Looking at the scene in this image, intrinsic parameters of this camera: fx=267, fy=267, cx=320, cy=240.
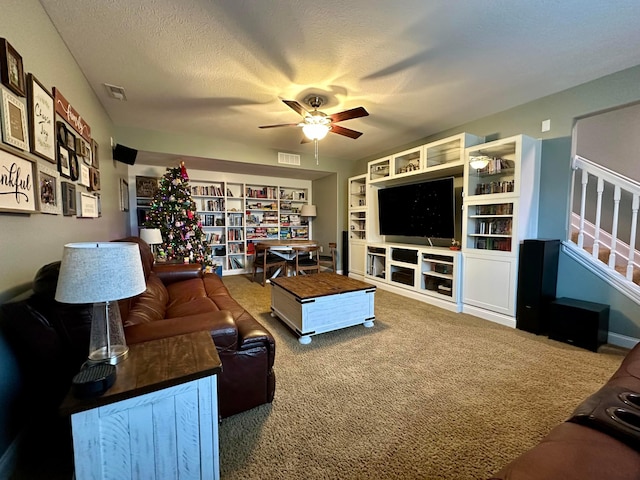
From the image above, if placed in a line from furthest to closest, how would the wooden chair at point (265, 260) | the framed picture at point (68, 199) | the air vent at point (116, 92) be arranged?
1. the wooden chair at point (265, 260)
2. the air vent at point (116, 92)
3. the framed picture at point (68, 199)

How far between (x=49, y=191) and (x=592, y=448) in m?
2.75

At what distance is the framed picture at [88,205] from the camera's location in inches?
88.6

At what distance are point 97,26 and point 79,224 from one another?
1509 millimetres

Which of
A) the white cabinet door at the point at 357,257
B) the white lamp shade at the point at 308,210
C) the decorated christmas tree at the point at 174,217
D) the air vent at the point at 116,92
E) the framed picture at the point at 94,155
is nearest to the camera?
the framed picture at the point at 94,155

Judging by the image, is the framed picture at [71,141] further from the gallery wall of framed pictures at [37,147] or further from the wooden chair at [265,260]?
→ the wooden chair at [265,260]

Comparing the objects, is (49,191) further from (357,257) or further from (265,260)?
(357,257)

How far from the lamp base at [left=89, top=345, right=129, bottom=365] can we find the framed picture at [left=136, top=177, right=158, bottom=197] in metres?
4.76

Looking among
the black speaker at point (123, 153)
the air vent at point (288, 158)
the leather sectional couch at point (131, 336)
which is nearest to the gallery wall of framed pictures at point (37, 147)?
the leather sectional couch at point (131, 336)

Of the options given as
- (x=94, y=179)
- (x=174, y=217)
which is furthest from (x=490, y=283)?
(x=174, y=217)

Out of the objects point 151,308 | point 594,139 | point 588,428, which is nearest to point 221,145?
point 151,308

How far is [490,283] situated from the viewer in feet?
10.2

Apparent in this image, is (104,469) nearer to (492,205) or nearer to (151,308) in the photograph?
(151,308)

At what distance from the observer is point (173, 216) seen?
4.41m

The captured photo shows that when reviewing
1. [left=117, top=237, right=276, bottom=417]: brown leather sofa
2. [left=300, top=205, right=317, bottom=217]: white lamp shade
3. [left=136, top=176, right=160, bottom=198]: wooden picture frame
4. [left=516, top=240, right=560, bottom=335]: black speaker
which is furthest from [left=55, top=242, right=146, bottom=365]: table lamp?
[left=300, top=205, right=317, bottom=217]: white lamp shade
